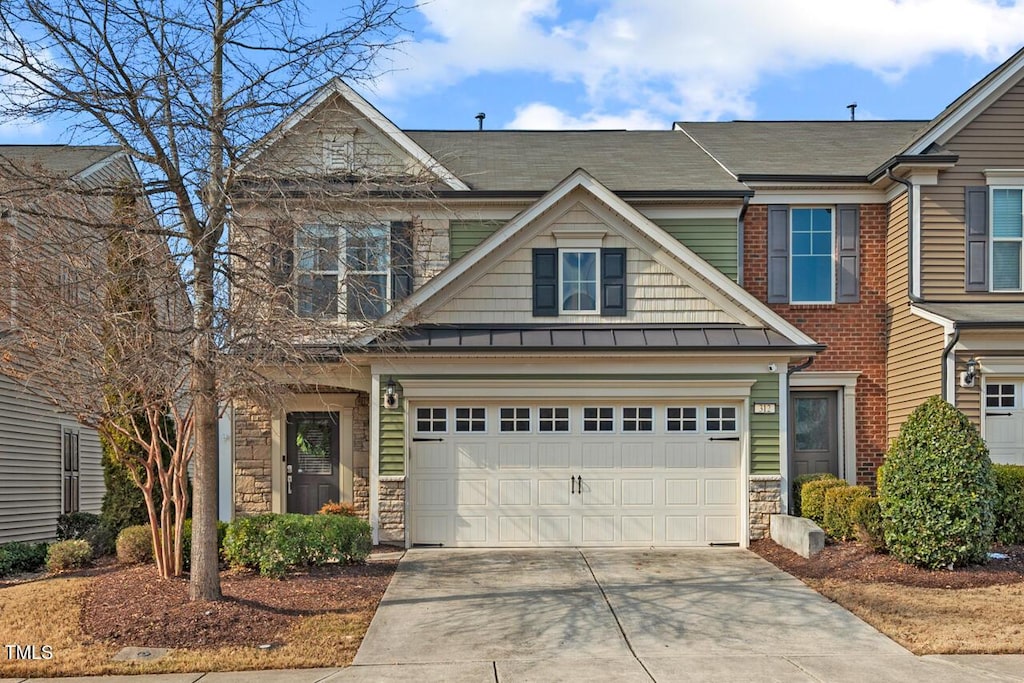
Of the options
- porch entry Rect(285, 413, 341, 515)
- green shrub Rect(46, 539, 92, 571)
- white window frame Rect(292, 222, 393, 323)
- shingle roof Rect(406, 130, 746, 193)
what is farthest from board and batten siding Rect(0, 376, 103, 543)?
shingle roof Rect(406, 130, 746, 193)

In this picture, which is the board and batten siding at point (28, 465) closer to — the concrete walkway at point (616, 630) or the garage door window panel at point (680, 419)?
the concrete walkway at point (616, 630)

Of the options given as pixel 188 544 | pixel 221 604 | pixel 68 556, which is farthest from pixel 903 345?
pixel 68 556

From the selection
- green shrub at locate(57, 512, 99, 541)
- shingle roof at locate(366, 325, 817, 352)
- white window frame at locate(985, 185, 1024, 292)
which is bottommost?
green shrub at locate(57, 512, 99, 541)

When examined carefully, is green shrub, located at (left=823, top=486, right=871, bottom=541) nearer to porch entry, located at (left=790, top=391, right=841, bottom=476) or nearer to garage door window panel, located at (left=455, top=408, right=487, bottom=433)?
porch entry, located at (left=790, top=391, right=841, bottom=476)

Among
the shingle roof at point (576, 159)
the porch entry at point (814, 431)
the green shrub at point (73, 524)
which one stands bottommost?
the green shrub at point (73, 524)

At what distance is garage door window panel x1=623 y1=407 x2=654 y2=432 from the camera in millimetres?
15164

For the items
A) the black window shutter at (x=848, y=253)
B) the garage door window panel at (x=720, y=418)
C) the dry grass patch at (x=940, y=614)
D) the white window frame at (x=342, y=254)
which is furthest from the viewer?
the black window shutter at (x=848, y=253)

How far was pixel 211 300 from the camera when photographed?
10.4m

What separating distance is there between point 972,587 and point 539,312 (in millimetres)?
6994

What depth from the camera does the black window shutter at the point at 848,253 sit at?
17812 mm

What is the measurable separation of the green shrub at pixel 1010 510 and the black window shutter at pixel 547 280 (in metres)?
6.60

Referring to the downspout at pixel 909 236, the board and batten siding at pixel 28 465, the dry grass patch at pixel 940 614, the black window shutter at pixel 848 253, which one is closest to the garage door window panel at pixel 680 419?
the dry grass patch at pixel 940 614

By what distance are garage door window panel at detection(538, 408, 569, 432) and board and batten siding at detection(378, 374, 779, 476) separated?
1.72 feet

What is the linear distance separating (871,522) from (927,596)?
71.3 inches
